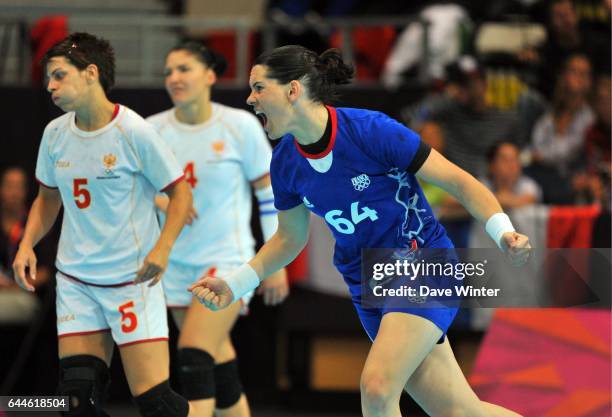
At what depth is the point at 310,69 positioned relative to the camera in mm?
4922

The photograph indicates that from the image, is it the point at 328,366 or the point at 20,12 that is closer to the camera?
the point at 328,366

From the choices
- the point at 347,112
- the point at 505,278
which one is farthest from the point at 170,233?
the point at 505,278

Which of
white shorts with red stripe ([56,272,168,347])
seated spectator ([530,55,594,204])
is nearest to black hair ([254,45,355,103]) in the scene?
white shorts with red stripe ([56,272,168,347])

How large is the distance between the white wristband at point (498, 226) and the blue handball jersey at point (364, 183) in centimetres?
37

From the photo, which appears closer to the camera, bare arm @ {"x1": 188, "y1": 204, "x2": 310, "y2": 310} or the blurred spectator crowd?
bare arm @ {"x1": 188, "y1": 204, "x2": 310, "y2": 310}

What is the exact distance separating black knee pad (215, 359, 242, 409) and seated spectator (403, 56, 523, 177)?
3.53 meters

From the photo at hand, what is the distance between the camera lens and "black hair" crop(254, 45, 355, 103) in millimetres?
4863

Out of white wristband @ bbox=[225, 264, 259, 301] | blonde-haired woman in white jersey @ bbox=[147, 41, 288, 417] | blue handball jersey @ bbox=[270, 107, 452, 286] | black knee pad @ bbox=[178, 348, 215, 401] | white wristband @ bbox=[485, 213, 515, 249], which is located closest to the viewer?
white wristband @ bbox=[485, 213, 515, 249]

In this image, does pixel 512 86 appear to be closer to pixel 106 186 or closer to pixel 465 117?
pixel 465 117

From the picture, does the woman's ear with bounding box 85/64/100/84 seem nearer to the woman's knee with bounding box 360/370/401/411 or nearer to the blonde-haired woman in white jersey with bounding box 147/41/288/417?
the blonde-haired woman in white jersey with bounding box 147/41/288/417

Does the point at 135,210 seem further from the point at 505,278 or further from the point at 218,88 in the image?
the point at 218,88

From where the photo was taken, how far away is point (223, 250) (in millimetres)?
6438

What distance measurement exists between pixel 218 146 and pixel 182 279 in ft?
2.52

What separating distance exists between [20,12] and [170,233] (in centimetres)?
563
